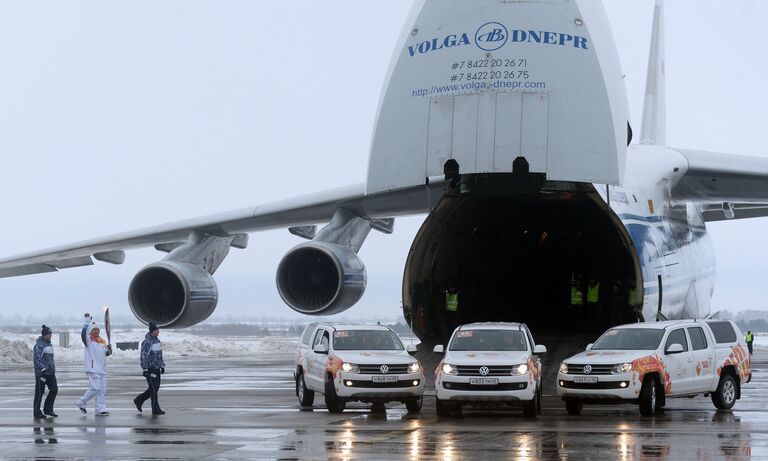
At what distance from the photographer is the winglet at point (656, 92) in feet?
93.2

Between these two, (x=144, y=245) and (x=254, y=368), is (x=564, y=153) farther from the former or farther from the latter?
(x=254, y=368)

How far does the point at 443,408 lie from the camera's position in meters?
16.7

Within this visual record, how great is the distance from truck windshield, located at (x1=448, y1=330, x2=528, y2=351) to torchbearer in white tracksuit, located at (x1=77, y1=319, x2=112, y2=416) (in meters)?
5.15

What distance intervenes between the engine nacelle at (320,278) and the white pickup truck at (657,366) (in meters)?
5.24

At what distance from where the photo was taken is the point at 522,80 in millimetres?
17297

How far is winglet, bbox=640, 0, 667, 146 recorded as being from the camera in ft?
93.2

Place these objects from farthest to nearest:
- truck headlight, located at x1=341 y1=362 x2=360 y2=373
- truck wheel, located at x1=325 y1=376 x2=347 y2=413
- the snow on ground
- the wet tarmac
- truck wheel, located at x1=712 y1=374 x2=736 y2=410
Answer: the snow on ground < truck wheel, located at x1=712 y1=374 x2=736 y2=410 < truck wheel, located at x1=325 y1=376 x2=347 y2=413 < truck headlight, located at x1=341 y1=362 x2=360 y2=373 < the wet tarmac

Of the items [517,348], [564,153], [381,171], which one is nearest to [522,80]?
[564,153]

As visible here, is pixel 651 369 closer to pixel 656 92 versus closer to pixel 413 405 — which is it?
pixel 413 405

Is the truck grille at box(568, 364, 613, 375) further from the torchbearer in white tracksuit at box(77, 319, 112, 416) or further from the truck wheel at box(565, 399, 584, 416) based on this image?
the torchbearer in white tracksuit at box(77, 319, 112, 416)

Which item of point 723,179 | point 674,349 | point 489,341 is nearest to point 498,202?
point 723,179

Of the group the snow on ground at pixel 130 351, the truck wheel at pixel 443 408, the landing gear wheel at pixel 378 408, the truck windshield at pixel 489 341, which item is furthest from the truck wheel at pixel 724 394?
the snow on ground at pixel 130 351

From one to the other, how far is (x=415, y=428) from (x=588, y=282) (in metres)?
9.45

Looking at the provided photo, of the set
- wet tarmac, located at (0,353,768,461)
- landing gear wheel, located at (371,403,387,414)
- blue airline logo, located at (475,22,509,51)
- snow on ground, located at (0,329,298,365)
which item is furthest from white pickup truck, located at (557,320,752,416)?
snow on ground, located at (0,329,298,365)
